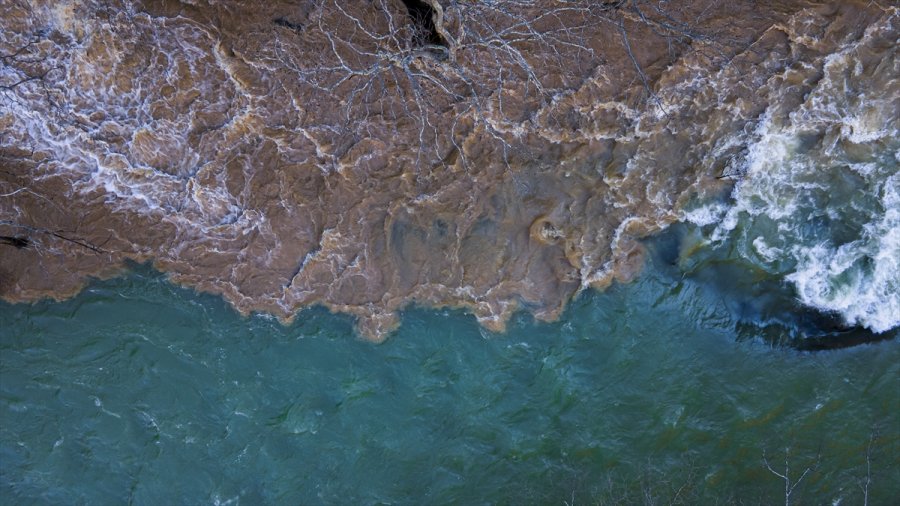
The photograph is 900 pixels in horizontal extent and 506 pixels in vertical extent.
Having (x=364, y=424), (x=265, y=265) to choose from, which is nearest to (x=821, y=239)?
(x=364, y=424)

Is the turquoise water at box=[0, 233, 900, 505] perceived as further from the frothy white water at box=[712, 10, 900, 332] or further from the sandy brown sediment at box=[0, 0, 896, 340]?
the frothy white water at box=[712, 10, 900, 332]

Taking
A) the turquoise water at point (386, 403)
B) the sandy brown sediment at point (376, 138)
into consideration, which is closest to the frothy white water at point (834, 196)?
the sandy brown sediment at point (376, 138)

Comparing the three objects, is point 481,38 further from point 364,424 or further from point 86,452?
point 86,452

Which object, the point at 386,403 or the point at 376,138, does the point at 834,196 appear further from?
the point at 386,403

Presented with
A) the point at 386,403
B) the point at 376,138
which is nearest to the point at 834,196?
the point at 376,138

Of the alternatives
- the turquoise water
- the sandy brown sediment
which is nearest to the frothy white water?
the sandy brown sediment

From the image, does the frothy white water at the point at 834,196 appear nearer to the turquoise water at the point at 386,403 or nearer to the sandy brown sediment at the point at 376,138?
the sandy brown sediment at the point at 376,138
